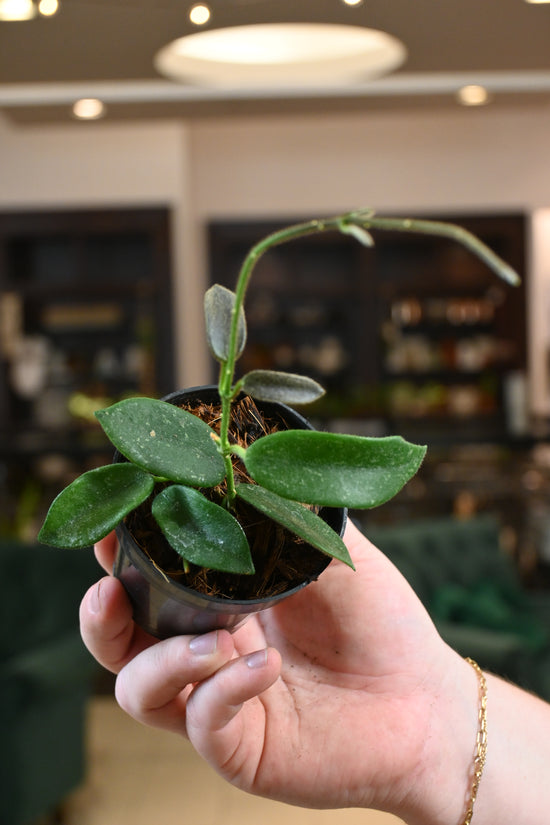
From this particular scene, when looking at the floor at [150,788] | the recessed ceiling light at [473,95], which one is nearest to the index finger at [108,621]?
the recessed ceiling light at [473,95]

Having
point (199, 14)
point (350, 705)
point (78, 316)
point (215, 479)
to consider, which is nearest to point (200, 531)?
point (215, 479)

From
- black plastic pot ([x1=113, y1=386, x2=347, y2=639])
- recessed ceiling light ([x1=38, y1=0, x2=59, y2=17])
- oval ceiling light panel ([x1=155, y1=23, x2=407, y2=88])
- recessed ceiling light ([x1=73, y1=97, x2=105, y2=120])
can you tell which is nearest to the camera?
black plastic pot ([x1=113, y1=386, x2=347, y2=639])

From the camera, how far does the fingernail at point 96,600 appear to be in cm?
66

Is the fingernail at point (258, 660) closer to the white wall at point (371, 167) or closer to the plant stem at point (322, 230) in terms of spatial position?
the plant stem at point (322, 230)

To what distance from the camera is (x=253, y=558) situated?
62cm

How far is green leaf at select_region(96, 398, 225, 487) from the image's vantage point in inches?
21.0

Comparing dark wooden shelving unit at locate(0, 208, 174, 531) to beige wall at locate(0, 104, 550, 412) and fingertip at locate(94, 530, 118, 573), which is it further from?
fingertip at locate(94, 530, 118, 573)

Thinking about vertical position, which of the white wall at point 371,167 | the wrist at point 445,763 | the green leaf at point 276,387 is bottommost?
the white wall at point 371,167

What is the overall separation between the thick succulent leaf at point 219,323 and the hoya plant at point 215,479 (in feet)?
0.07

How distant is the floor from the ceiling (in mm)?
1754

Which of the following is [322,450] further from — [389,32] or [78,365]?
[78,365]

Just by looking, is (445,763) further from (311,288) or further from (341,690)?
(311,288)

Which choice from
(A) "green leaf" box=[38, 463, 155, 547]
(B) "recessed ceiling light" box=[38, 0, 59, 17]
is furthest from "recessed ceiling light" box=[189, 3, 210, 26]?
(A) "green leaf" box=[38, 463, 155, 547]

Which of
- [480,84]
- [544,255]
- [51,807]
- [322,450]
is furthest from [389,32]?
[544,255]
